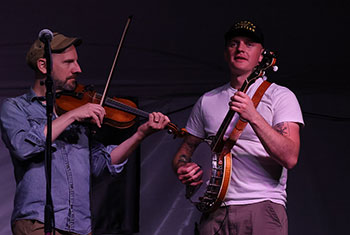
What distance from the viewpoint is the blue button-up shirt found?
2516 mm

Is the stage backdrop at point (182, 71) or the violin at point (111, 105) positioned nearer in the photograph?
the violin at point (111, 105)

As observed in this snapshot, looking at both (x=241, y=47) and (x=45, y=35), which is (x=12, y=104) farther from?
(x=241, y=47)

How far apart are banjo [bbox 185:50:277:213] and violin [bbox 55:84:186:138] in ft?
0.79

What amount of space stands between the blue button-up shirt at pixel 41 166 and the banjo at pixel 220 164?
633 millimetres

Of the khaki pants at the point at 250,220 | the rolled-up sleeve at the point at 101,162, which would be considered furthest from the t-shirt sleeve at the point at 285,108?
the rolled-up sleeve at the point at 101,162

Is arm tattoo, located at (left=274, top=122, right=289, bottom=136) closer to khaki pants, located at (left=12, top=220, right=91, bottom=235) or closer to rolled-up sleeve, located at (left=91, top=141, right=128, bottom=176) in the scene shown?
rolled-up sleeve, located at (left=91, top=141, right=128, bottom=176)

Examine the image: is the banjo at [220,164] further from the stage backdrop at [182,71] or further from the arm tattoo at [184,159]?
the stage backdrop at [182,71]

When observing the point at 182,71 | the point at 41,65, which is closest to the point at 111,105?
the point at 41,65

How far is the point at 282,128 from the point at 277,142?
157mm

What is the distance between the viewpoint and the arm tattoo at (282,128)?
9.31 feet

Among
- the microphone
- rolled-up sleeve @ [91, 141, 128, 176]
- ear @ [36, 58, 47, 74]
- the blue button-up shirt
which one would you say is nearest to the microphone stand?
the microphone

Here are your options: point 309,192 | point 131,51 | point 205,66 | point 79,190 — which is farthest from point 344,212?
point 79,190

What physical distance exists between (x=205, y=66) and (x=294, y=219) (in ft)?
4.32

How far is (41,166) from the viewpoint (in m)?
2.58
